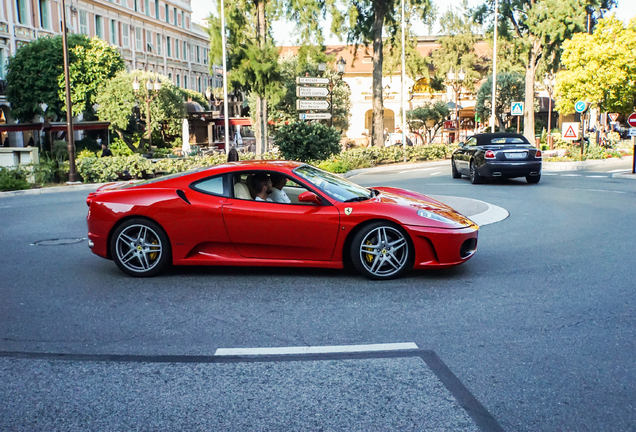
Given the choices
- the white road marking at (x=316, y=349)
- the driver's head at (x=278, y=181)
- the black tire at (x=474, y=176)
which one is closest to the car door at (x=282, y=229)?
the driver's head at (x=278, y=181)

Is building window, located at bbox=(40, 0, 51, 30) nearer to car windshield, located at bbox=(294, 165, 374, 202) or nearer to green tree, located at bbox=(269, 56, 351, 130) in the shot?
green tree, located at bbox=(269, 56, 351, 130)

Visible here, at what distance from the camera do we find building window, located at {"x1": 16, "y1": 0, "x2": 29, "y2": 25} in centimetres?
4281

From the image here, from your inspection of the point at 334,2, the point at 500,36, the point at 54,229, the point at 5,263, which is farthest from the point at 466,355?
the point at 500,36

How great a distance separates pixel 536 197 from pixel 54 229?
10.3 metres

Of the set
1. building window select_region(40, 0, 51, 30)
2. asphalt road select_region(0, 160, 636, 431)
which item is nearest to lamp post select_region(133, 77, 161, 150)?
building window select_region(40, 0, 51, 30)

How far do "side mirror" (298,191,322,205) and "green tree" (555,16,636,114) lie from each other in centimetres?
3514

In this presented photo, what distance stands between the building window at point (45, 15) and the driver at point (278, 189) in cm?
4316

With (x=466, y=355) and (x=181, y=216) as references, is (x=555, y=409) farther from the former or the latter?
(x=181, y=216)

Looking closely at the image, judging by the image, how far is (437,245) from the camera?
7004mm

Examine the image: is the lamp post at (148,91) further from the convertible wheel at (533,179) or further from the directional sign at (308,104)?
the convertible wheel at (533,179)

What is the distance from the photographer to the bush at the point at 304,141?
81.7 feet

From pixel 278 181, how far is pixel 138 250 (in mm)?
1688

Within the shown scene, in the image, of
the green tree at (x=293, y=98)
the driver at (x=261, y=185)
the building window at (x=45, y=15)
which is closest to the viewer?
the driver at (x=261, y=185)

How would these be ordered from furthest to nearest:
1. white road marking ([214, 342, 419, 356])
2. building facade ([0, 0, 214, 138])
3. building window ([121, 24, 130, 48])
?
1. building window ([121, 24, 130, 48])
2. building facade ([0, 0, 214, 138])
3. white road marking ([214, 342, 419, 356])
